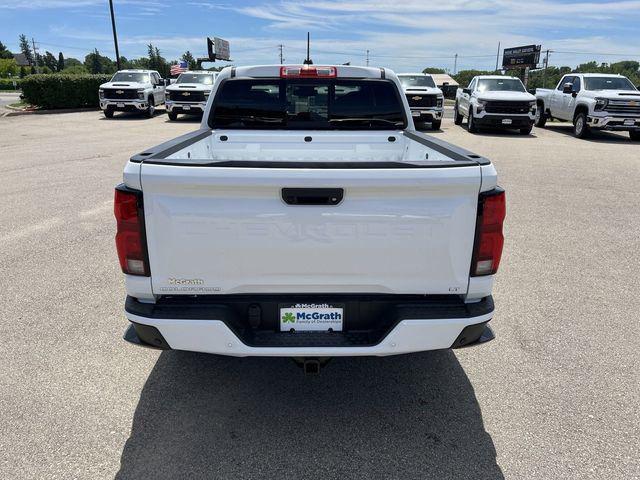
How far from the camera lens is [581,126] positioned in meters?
17.2

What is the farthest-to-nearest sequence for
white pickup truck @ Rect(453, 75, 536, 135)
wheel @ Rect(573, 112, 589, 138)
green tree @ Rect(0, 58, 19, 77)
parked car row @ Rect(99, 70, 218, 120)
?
green tree @ Rect(0, 58, 19, 77), parked car row @ Rect(99, 70, 218, 120), white pickup truck @ Rect(453, 75, 536, 135), wheel @ Rect(573, 112, 589, 138)

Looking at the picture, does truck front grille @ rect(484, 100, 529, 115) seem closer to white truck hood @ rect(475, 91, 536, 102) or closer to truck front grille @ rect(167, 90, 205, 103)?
white truck hood @ rect(475, 91, 536, 102)

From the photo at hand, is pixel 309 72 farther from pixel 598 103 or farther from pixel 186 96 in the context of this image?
pixel 186 96

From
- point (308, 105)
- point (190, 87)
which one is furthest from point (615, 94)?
point (190, 87)

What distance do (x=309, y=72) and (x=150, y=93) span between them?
65.9 feet

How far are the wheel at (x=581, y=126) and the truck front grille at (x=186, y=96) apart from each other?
14179mm

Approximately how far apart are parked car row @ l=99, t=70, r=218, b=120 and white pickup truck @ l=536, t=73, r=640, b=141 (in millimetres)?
13314

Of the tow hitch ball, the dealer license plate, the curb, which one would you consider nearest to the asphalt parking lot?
the tow hitch ball

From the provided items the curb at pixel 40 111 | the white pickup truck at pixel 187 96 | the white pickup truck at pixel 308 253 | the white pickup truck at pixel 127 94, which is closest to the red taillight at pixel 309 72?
the white pickup truck at pixel 308 253

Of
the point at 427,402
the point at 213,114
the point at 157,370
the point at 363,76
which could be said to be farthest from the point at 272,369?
the point at 363,76

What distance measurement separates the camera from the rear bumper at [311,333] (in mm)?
2602

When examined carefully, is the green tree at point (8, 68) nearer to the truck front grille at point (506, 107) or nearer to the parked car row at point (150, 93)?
the parked car row at point (150, 93)

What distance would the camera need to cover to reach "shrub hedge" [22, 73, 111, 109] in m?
25.2

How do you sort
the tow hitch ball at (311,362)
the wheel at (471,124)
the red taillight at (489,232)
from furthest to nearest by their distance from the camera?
the wheel at (471,124) < the tow hitch ball at (311,362) < the red taillight at (489,232)
